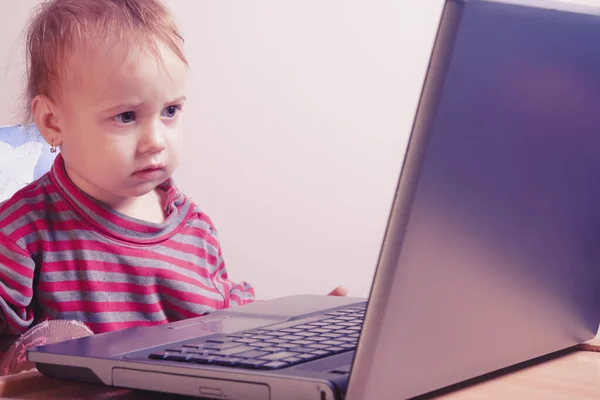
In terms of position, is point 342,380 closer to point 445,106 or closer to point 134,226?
point 445,106

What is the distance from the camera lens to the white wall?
73.3 inches

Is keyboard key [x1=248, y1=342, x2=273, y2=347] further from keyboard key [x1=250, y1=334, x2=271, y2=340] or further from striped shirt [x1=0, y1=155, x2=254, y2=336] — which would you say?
striped shirt [x1=0, y1=155, x2=254, y2=336]

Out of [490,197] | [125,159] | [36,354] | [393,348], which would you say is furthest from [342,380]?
[125,159]

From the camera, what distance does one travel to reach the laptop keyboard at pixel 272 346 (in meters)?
0.61

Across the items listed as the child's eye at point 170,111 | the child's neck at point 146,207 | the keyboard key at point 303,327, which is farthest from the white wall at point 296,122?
the keyboard key at point 303,327

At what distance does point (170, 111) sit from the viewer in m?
1.14

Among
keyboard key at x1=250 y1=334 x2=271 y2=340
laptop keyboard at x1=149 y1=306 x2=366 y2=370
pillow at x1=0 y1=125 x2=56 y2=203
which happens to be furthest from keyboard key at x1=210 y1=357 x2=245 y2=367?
pillow at x1=0 y1=125 x2=56 y2=203

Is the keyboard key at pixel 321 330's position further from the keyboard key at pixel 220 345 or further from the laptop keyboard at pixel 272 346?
the keyboard key at pixel 220 345

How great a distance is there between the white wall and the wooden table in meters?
1.11

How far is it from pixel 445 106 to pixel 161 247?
30.7 inches

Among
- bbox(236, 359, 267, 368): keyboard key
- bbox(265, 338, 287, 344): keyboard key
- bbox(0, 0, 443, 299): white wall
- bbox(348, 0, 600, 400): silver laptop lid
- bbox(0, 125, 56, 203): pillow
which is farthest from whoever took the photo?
bbox(0, 0, 443, 299): white wall

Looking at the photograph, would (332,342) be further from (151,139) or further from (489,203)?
(151,139)

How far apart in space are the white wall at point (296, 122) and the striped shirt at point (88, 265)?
68 centimetres

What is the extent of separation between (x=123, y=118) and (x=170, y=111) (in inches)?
2.7
